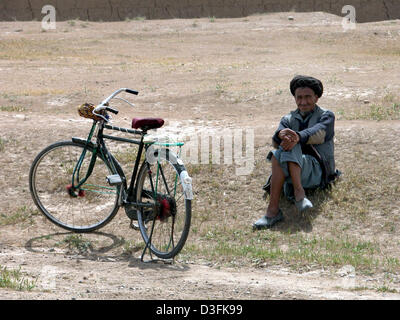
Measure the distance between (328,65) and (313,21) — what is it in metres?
10.7

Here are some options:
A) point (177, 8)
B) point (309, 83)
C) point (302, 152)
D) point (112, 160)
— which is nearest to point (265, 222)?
point (302, 152)

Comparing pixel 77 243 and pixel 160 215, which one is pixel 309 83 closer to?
pixel 160 215

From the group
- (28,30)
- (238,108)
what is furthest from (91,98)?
(28,30)

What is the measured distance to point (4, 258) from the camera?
5188 mm

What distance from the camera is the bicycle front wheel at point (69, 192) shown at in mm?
5832

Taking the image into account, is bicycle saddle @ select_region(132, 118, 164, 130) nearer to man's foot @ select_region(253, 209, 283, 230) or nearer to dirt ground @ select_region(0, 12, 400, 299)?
dirt ground @ select_region(0, 12, 400, 299)

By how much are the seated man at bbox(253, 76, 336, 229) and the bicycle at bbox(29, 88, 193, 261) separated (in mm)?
833

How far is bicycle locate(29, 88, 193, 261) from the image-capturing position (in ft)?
16.8

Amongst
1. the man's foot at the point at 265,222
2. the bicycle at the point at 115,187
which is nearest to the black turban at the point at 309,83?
the man's foot at the point at 265,222

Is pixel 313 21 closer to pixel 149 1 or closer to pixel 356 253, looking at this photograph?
pixel 149 1

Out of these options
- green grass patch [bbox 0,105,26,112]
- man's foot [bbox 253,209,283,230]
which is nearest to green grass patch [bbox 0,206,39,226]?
man's foot [bbox 253,209,283,230]

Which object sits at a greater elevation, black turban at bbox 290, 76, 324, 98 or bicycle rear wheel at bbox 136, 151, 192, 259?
black turban at bbox 290, 76, 324, 98

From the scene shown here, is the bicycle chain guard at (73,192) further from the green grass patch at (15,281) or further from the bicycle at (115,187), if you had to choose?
the green grass patch at (15,281)

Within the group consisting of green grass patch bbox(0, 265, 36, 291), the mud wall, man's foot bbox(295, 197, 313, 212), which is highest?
the mud wall
